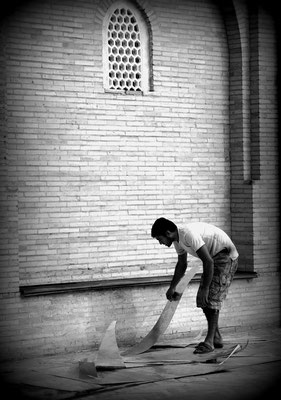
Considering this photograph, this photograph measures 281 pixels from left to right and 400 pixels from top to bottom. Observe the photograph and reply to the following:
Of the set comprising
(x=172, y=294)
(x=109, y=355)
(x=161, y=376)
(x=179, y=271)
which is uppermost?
(x=179, y=271)

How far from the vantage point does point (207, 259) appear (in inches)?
366

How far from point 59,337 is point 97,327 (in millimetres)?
541

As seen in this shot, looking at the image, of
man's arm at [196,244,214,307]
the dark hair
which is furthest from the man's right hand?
the dark hair

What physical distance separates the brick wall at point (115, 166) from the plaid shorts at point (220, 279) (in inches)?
51.8

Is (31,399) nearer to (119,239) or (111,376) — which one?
(111,376)

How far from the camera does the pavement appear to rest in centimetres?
794

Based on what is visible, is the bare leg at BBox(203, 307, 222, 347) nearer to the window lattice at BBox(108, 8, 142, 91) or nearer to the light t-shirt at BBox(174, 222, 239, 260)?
the light t-shirt at BBox(174, 222, 239, 260)

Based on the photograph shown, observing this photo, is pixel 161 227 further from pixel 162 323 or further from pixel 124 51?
pixel 124 51

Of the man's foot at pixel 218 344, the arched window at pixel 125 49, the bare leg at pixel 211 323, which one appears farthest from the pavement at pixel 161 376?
the arched window at pixel 125 49

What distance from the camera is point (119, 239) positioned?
1107 centimetres

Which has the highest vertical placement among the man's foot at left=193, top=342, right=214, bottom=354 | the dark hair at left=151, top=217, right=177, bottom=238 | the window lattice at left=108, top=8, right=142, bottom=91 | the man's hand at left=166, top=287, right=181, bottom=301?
the window lattice at left=108, top=8, right=142, bottom=91

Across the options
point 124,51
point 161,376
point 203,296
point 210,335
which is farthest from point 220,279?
point 124,51

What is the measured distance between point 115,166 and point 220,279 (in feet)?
7.39

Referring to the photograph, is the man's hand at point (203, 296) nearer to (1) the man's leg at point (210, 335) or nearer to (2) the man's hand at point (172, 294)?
(1) the man's leg at point (210, 335)
